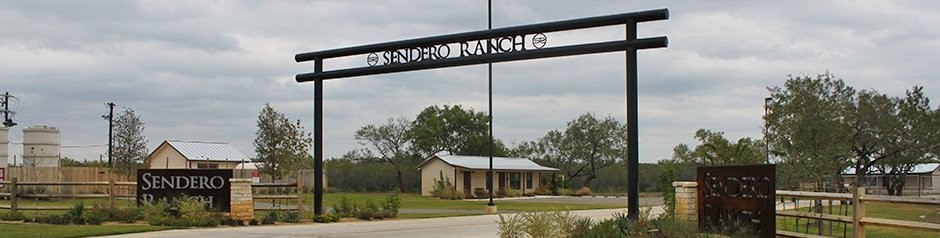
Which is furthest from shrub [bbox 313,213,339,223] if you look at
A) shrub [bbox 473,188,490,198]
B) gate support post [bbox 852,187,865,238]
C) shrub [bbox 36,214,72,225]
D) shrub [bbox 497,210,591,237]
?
shrub [bbox 473,188,490,198]

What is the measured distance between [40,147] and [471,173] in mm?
26547

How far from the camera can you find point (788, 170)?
30.8 metres

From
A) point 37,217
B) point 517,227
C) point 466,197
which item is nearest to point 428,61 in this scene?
point 517,227

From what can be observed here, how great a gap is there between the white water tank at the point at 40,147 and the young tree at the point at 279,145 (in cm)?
1718

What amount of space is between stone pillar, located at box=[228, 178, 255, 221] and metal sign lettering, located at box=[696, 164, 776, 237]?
11.4 meters

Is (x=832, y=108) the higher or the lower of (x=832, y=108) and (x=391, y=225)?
the higher

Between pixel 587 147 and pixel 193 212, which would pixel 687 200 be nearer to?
pixel 193 212

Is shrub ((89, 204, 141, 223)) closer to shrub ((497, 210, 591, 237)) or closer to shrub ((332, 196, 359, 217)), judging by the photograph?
shrub ((332, 196, 359, 217))

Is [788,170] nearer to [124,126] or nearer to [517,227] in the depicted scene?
[517,227]

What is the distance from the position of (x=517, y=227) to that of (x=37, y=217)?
14.2m

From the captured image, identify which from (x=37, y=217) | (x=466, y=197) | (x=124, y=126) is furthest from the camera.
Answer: (x=466, y=197)

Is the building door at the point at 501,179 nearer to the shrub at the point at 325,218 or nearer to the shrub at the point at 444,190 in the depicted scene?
the shrub at the point at 444,190

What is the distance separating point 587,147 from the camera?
262 ft

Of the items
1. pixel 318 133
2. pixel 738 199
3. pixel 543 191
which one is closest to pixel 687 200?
pixel 738 199
